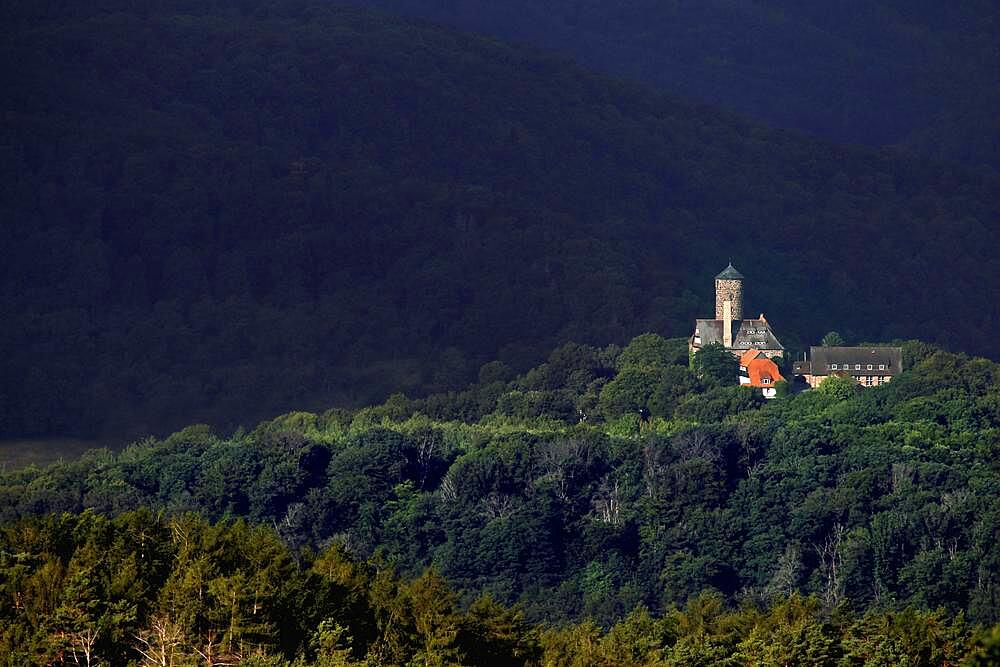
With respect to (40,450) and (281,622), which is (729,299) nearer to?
(40,450)

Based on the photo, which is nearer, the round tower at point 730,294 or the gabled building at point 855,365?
the gabled building at point 855,365

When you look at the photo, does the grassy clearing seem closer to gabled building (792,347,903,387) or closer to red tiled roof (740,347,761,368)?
red tiled roof (740,347,761,368)

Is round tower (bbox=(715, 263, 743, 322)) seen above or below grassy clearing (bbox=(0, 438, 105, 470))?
above

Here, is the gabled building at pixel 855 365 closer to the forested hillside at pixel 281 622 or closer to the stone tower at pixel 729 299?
the stone tower at pixel 729 299

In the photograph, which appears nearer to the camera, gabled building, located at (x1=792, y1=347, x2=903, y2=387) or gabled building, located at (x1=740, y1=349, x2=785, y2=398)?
gabled building, located at (x1=740, y1=349, x2=785, y2=398)

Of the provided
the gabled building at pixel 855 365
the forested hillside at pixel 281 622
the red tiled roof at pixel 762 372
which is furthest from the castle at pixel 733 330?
the forested hillside at pixel 281 622

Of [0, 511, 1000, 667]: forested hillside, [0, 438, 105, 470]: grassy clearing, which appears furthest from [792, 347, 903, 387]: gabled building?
[0, 511, 1000, 667]: forested hillside
